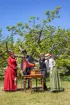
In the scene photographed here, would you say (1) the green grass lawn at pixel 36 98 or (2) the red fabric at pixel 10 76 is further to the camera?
(2) the red fabric at pixel 10 76

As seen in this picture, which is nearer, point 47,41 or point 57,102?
point 57,102

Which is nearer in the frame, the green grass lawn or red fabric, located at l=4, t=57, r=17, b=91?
the green grass lawn

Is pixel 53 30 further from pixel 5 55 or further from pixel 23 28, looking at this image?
pixel 5 55

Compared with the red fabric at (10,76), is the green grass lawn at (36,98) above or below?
below

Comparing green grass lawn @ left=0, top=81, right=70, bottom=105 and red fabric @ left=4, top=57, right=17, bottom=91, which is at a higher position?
red fabric @ left=4, top=57, right=17, bottom=91

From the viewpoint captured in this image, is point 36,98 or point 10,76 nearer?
point 36,98

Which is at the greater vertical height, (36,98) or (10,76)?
(10,76)

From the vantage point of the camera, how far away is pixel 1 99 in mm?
9883

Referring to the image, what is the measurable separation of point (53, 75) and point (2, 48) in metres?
11.0

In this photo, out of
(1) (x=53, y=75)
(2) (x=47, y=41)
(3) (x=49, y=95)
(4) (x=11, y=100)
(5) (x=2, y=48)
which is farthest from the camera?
(5) (x=2, y=48)

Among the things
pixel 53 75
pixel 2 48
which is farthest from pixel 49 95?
pixel 2 48

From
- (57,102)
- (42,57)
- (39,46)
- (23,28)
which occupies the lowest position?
(57,102)

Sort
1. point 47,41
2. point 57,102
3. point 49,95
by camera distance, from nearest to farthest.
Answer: point 57,102 < point 49,95 < point 47,41

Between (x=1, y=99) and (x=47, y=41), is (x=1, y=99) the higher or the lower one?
the lower one
